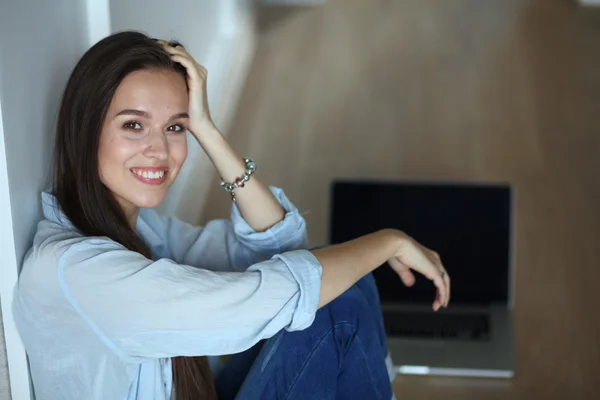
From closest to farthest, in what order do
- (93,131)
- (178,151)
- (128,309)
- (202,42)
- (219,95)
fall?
1. (128,309)
2. (93,131)
3. (178,151)
4. (202,42)
5. (219,95)

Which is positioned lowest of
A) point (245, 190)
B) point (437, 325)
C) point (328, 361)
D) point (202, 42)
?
point (437, 325)

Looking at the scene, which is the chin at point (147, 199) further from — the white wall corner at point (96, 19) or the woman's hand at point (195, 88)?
the white wall corner at point (96, 19)

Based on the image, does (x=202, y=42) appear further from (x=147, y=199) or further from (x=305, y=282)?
(x=305, y=282)

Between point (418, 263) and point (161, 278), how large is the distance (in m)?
0.54

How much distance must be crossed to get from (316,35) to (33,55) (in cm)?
321

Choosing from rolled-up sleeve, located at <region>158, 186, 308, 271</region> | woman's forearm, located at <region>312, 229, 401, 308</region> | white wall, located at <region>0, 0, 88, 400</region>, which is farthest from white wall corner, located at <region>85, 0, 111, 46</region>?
woman's forearm, located at <region>312, 229, 401, 308</region>

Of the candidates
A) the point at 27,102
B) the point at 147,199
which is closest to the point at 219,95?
the point at 147,199

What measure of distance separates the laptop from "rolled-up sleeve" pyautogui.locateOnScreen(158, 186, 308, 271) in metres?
0.77

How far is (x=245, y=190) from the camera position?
1559 millimetres

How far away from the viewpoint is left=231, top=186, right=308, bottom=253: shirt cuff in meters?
1.57

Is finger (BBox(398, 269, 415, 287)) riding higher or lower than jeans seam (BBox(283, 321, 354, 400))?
higher

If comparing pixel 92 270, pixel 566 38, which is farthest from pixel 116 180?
pixel 566 38

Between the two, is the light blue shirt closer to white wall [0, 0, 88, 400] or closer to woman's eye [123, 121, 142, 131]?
white wall [0, 0, 88, 400]

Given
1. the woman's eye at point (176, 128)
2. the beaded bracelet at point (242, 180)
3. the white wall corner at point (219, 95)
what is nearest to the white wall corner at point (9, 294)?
the woman's eye at point (176, 128)
